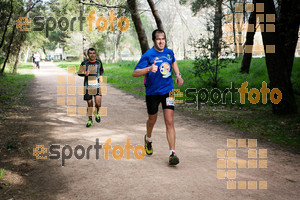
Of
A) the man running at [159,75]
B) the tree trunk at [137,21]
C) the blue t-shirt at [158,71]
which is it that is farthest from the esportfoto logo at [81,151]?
the tree trunk at [137,21]

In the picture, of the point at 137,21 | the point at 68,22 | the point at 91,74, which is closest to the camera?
the point at 91,74

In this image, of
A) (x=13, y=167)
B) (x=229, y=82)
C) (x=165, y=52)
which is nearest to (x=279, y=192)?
(x=165, y=52)

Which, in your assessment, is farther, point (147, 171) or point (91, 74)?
point (91, 74)

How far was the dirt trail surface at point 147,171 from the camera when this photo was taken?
12.6ft

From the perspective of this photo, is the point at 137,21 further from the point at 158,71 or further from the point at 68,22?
the point at 68,22

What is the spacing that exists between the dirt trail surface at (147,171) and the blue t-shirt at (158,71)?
130 centimetres

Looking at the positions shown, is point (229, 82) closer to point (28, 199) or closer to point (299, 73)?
point (299, 73)

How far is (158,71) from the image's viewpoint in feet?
15.3

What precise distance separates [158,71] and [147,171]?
1636 mm

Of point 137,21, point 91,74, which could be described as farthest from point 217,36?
point 91,74

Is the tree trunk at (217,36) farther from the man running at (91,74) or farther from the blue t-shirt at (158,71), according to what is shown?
the blue t-shirt at (158,71)

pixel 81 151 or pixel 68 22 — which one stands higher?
pixel 68 22

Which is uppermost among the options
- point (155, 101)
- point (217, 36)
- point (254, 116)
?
point (217, 36)

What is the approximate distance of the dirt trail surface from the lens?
3.83 meters
